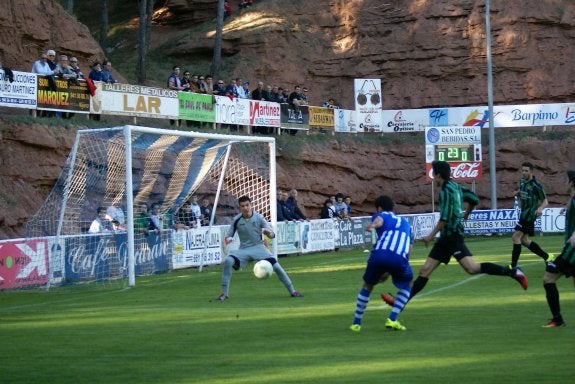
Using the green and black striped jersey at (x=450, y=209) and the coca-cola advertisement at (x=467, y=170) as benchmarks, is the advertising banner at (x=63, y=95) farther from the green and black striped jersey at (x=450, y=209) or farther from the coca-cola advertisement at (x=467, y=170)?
the green and black striped jersey at (x=450, y=209)

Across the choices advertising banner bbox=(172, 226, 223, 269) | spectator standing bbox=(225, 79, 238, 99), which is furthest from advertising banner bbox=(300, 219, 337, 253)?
spectator standing bbox=(225, 79, 238, 99)

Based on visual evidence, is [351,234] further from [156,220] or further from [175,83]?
[156,220]

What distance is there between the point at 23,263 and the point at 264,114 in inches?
832

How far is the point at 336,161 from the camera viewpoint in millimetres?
53531

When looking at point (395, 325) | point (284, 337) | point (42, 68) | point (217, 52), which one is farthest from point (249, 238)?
point (217, 52)

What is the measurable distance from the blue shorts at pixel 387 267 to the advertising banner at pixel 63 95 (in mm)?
20687

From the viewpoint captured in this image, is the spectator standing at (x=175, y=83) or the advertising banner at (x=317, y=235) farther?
the spectator standing at (x=175, y=83)

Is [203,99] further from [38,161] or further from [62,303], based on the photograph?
Answer: [62,303]

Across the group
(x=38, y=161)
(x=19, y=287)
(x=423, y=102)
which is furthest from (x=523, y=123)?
(x=19, y=287)

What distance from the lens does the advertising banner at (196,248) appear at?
30297 millimetres

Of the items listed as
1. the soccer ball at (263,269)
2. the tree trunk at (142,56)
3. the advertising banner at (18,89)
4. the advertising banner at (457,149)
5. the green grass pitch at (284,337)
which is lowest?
the green grass pitch at (284,337)

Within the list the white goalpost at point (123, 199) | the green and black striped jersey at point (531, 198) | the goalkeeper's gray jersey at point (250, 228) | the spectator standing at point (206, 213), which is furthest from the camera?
the spectator standing at point (206, 213)

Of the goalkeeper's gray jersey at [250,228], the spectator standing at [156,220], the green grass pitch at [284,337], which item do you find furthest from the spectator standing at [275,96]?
the goalkeeper's gray jersey at [250,228]

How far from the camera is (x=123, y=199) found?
1172 inches
